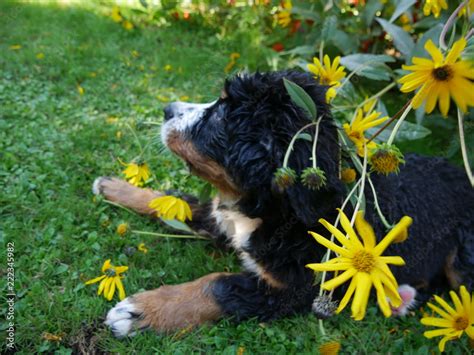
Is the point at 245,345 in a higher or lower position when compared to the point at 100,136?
lower

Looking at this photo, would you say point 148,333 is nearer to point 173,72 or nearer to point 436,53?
point 436,53

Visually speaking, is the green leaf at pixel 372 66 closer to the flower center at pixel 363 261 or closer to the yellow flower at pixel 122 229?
the flower center at pixel 363 261

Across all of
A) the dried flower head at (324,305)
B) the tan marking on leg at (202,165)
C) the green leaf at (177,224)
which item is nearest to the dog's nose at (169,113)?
the tan marking on leg at (202,165)

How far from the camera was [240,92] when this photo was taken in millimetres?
2537

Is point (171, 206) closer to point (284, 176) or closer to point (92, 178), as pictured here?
point (92, 178)

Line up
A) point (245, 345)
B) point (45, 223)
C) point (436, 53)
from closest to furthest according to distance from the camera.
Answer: point (436, 53)
point (245, 345)
point (45, 223)

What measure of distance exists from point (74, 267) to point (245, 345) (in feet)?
4.12

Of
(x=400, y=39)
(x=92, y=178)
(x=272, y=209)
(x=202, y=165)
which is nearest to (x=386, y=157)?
(x=272, y=209)

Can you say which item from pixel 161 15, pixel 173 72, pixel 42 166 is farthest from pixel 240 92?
pixel 161 15

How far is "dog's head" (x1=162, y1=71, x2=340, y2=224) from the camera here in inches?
91.3

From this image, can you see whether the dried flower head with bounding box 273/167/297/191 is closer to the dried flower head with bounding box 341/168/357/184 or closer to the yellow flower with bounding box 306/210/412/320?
the yellow flower with bounding box 306/210/412/320

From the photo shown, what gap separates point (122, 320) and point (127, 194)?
4.18ft

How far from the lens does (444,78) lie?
151 centimetres

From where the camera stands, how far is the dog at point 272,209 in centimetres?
237
